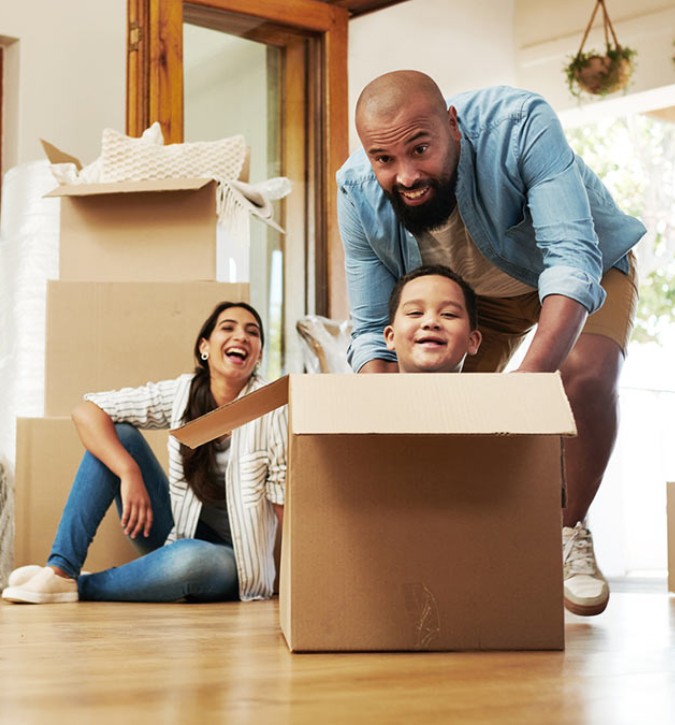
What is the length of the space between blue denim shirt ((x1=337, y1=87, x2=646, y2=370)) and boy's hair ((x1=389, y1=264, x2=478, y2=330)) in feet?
0.22

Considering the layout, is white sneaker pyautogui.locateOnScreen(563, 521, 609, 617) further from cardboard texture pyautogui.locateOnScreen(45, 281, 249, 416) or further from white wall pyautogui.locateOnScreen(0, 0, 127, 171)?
white wall pyautogui.locateOnScreen(0, 0, 127, 171)

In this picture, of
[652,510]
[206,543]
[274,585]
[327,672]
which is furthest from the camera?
[652,510]

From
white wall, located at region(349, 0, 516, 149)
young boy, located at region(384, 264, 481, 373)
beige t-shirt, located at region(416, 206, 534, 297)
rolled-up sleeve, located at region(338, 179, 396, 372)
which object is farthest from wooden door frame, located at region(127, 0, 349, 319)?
young boy, located at region(384, 264, 481, 373)

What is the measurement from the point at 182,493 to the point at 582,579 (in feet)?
3.12

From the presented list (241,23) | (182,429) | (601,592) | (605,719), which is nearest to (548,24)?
(241,23)

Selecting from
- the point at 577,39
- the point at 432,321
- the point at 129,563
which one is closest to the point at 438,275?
the point at 432,321

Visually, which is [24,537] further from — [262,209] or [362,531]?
[362,531]

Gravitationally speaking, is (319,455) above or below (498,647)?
above

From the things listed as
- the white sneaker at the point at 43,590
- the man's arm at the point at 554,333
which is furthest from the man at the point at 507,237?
the white sneaker at the point at 43,590

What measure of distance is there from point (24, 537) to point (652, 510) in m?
2.59

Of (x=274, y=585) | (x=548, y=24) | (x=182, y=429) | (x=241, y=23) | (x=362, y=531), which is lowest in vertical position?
(x=274, y=585)

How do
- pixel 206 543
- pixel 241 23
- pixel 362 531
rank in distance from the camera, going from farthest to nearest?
pixel 241 23, pixel 206 543, pixel 362 531

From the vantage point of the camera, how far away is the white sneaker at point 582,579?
163cm

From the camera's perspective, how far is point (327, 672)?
42.3 inches
